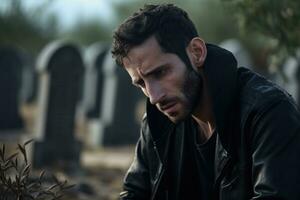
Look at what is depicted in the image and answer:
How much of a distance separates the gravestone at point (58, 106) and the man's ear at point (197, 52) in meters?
7.17

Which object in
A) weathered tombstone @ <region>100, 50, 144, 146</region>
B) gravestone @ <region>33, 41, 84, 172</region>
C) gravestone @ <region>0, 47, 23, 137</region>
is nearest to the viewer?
gravestone @ <region>33, 41, 84, 172</region>

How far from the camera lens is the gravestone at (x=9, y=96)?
1276 cm

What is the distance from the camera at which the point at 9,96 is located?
12828mm

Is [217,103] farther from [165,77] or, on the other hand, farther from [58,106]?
[58,106]

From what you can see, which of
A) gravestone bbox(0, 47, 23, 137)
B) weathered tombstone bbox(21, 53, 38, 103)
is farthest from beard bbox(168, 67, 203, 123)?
weathered tombstone bbox(21, 53, 38, 103)

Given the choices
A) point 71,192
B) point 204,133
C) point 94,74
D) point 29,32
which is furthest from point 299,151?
point 29,32

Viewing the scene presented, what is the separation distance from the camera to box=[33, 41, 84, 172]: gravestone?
31.0 ft

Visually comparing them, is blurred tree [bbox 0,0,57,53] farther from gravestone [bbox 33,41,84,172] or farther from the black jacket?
the black jacket

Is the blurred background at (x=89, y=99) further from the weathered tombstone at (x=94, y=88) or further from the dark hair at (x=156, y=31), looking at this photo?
the dark hair at (x=156, y=31)

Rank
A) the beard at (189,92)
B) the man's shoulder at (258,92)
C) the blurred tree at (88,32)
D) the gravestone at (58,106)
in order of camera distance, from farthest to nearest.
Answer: the blurred tree at (88,32) < the gravestone at (58,106) < the beard at (189,92) < the man's shoulder at (258,92)

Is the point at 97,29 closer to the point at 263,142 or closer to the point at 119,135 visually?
the point at 119,135

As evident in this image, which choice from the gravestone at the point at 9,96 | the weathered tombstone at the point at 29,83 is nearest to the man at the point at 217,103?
the gravestone at the point at 9,96

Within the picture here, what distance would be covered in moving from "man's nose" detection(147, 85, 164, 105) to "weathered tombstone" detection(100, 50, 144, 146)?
978 centimetres

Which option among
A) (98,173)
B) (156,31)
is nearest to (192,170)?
(156,31)
